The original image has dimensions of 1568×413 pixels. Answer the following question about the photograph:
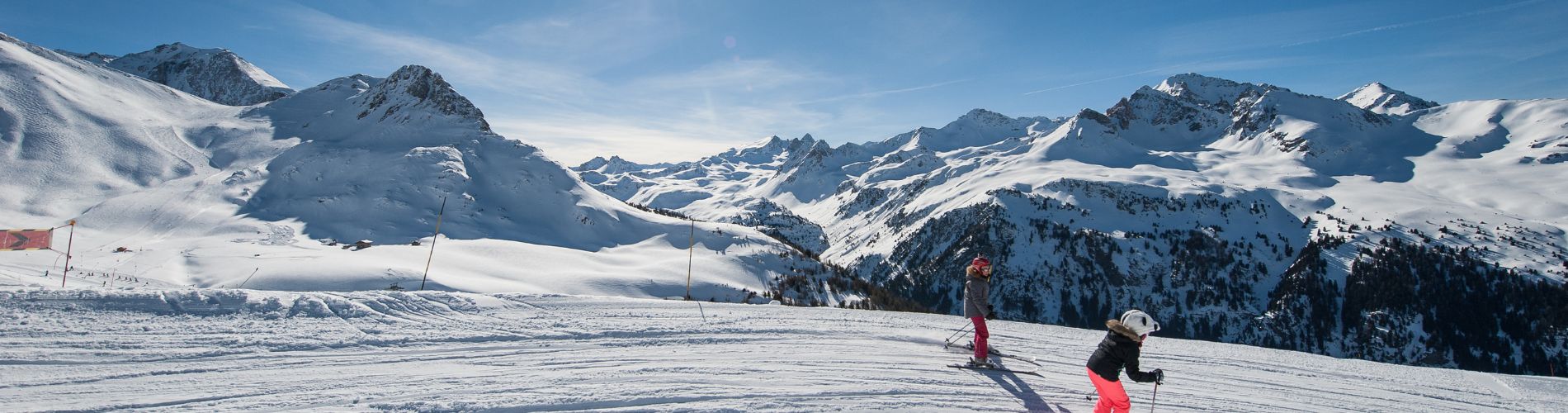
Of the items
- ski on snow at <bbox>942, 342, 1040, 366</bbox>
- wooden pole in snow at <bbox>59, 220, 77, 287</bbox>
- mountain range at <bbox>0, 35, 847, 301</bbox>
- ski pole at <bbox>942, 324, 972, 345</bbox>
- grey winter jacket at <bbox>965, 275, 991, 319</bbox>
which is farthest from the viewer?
mountain range at <bbox>0, 35, 847, 301</bbox>

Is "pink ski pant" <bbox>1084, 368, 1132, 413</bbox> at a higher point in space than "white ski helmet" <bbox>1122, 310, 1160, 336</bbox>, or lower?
lower

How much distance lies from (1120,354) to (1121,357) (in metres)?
0.05

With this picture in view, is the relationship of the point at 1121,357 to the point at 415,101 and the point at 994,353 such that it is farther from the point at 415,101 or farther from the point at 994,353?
the point at 415,101

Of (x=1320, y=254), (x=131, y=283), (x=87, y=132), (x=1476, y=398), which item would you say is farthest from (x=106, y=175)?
(x=1320, y=254)

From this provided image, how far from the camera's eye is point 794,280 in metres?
80.1

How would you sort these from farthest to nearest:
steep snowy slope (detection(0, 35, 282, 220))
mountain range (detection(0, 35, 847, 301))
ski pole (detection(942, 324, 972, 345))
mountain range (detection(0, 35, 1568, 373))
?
steep snowy slope (detection(0, 35, 282, 220))
mountain range (detection(0, 35, 1568, 373))
mountain range (detection(0, 35, 847, 301))
ski pole (detection(942, 324, 972, 345))

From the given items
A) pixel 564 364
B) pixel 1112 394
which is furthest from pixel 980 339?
pixel 564 364

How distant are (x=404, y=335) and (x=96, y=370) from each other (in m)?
3.82

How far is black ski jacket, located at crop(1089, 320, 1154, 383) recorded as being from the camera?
277 inches

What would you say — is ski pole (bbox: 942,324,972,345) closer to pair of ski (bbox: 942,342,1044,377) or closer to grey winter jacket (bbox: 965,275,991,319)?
pair of ski (bbox: 942,342,1044,377)

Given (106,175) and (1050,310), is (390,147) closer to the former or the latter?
(106,175)

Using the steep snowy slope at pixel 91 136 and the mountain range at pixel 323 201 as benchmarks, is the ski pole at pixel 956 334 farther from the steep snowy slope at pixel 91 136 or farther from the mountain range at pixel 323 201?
the steep snowy slope at pixel 91 136

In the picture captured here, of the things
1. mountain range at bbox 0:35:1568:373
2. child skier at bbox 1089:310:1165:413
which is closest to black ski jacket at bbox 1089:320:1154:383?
child skier at bbox 1089:310:1165:413

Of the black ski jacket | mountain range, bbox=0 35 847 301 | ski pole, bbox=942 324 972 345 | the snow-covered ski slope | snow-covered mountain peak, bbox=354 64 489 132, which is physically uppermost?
snow-covered mountain peak, bbox=354 64 489 132
